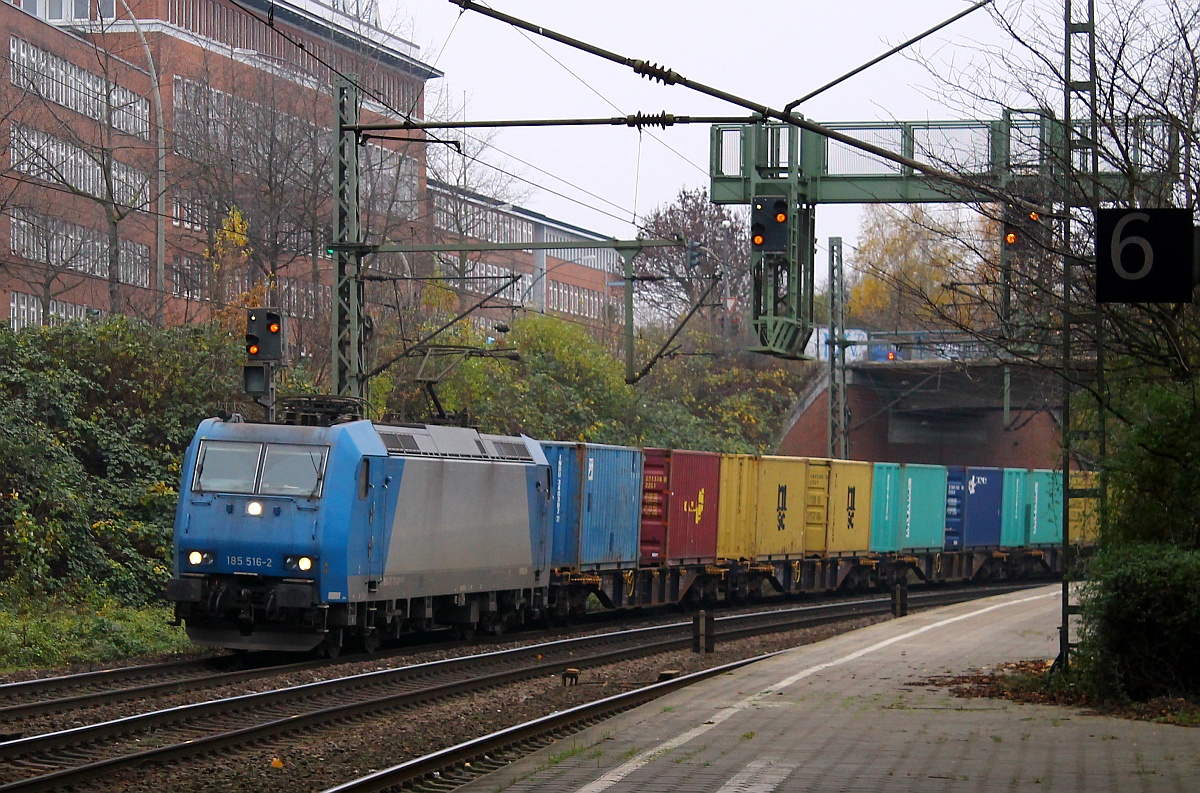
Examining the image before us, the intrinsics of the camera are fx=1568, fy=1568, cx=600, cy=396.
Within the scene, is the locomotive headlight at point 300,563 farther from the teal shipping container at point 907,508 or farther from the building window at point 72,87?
the building window at point 72,87

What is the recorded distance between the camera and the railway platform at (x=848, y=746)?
10.0 meters

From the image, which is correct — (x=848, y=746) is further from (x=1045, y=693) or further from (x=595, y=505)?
(x=595, y=505)

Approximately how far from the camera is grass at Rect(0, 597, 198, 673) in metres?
18.7

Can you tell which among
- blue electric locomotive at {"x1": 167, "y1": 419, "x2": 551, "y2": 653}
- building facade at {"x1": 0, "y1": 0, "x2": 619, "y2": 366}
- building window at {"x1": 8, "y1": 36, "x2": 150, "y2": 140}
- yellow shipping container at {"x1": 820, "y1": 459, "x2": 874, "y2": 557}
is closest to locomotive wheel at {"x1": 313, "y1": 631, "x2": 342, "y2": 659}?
blue electric locomotive at {"x1": 167, "y1": 419, "x2": 551, "y2": 653}

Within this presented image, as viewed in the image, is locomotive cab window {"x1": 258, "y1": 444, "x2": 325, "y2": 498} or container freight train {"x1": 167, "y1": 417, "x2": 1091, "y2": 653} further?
locomotive cab window {"x1": 258, "y1": 444, "x2": 325, "y2": 498}

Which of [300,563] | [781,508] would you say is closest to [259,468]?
[300,563]

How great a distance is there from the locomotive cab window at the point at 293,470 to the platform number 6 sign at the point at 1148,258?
10664 millimetres

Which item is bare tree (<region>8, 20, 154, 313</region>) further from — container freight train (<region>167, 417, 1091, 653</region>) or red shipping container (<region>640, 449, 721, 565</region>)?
container freight train (<region>167, 417, 1091, 653</region>)

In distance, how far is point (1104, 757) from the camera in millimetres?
10961

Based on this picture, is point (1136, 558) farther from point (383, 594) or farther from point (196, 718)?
point (383, 594)

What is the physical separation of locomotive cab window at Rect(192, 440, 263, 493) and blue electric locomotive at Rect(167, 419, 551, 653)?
0.01 m

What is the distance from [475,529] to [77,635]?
5.44 m

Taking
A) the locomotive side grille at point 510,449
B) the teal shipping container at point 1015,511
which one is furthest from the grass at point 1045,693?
the teal shipping container at point 1015,511

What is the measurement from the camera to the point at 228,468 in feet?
63.1
